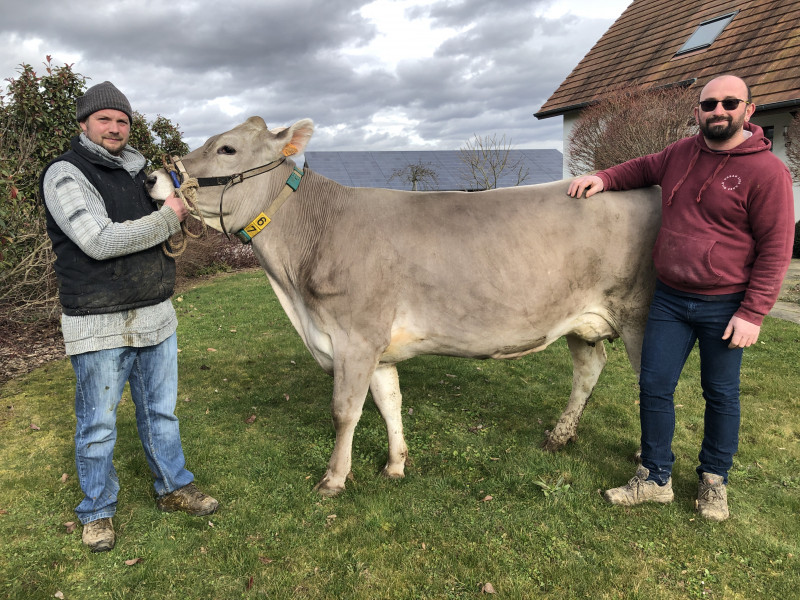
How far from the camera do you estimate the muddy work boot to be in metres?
3.70

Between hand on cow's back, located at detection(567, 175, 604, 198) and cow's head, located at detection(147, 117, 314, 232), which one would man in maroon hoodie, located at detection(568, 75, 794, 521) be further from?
cow's head, located at detection(147, 117, 314, 232)

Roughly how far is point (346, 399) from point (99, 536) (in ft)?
5.77

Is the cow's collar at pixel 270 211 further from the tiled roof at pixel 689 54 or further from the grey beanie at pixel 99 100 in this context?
the tiled roof at pixel 689 54

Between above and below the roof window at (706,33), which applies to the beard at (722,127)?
below

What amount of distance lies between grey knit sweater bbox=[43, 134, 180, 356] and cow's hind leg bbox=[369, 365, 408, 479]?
1.56m

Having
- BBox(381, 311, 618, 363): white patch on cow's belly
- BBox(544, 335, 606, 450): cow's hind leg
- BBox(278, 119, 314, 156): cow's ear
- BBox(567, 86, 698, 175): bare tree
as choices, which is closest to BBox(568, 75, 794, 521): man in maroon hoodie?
BBox(381, 311, 618, 363): white patch on cow's belly

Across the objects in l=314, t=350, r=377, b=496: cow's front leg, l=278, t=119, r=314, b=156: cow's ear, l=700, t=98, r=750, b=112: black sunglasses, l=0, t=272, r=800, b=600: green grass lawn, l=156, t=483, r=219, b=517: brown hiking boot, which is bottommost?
l=0, t=272, r=800, b=600: green grass lawn

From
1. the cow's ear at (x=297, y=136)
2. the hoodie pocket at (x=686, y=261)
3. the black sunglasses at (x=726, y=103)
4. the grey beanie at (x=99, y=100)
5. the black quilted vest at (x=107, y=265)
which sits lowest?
the hoodie pocket at (x=686, y=261)

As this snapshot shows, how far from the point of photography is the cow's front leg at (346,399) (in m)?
3.59

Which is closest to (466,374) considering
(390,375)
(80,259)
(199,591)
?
(390,375)

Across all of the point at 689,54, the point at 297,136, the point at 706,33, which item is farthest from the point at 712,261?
the point at 706,33

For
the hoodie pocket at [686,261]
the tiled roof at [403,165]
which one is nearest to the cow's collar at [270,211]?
the hoodie pocket at [686,261]

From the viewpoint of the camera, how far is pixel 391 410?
413 cm

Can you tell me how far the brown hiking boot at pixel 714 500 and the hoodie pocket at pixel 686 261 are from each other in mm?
1347
